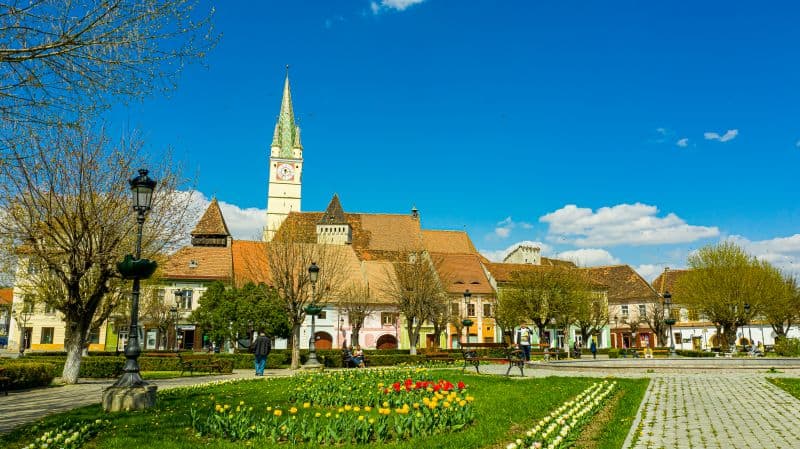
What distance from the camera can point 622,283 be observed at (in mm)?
77125

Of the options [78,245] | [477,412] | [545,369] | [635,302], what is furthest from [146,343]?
[635,302]

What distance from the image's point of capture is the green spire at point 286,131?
112312 millimetres

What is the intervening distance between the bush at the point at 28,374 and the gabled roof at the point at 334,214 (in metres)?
61.8

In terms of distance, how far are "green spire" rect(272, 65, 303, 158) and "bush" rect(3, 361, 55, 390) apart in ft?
310

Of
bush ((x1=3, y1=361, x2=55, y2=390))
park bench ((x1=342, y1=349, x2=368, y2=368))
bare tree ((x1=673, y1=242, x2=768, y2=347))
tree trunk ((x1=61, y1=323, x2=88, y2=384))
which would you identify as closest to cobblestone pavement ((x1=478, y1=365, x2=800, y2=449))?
park bench ((x1=342, y1=349, x2=368, y2=368))

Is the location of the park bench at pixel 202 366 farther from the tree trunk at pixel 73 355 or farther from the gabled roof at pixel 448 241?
the gabled roof at pixel 448 241

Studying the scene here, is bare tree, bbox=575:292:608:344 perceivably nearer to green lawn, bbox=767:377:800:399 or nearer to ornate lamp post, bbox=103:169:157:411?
green lawn, bbox=767:377:800:399

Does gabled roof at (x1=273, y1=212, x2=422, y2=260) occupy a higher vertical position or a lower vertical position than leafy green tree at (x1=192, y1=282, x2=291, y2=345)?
higher

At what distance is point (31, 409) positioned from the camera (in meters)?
13.1

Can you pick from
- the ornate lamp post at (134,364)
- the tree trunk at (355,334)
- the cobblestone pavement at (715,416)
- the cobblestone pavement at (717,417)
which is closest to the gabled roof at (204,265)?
the tree trunk at (355,334)

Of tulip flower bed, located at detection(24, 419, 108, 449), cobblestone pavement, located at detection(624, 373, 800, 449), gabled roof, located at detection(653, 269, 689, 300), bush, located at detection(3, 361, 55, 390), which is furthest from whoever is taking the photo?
gabled roof, located at detection(653, 269, 689, 300)

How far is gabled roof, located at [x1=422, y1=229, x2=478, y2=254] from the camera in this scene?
81812 mm

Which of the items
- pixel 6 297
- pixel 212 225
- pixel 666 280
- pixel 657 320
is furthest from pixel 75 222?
pixel 6 297

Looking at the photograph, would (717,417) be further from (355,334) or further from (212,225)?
(212,225)
